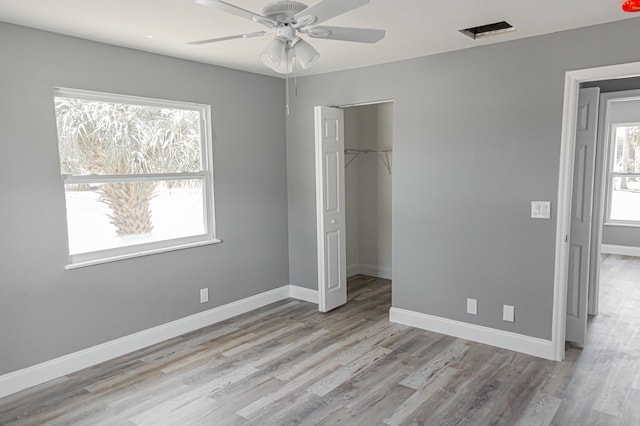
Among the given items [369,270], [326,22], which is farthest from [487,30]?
[369,270]

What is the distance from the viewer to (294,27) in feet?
6.78

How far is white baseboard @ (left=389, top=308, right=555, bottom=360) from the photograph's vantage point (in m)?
3.44

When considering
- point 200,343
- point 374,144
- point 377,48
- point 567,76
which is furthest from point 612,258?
point 200,343

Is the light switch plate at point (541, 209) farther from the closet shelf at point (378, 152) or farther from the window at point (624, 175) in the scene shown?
the window at point (624, 175)

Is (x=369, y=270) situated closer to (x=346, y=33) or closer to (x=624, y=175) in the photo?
(x=346, y=33)

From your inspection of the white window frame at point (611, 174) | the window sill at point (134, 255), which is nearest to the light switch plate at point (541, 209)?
the window sill at point (134, 255)

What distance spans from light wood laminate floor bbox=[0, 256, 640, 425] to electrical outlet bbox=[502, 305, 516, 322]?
260 mm

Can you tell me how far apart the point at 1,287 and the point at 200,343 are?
154 cm

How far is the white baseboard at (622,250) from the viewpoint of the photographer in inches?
278

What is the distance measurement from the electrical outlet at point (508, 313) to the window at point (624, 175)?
16.6ft

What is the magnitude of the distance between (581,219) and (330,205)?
2.24m

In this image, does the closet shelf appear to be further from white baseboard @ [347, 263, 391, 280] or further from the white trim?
the white trim

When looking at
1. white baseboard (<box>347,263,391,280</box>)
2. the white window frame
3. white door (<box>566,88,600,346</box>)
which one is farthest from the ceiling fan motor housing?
the white window frame

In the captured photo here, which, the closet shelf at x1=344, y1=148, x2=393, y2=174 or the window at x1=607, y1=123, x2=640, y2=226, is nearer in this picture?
the closet shelf at x1=344, y1=148, x2=393, y2=174
